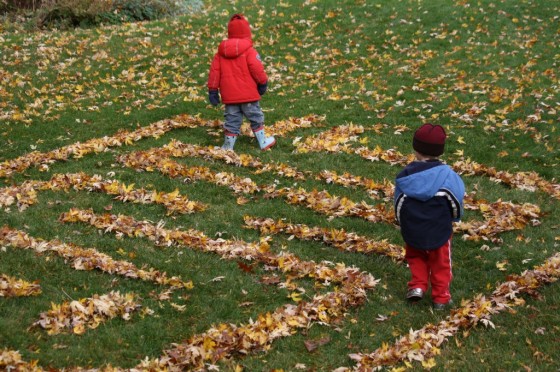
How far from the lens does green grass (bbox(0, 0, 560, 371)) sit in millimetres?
5281

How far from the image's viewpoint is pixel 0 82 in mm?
13883

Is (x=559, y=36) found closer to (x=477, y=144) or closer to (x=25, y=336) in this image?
(x=477, y=144)

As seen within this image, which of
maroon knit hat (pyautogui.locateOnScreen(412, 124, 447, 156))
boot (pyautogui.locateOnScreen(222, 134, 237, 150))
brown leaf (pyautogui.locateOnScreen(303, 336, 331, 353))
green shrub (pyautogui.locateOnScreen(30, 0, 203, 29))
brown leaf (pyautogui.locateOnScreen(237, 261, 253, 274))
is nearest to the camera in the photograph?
brown leaf (pyautogui.locateOnScreen(303, 336, 331, 353))

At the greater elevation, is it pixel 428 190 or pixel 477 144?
pixel 428 190

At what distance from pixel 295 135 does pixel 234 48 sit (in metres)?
2.01

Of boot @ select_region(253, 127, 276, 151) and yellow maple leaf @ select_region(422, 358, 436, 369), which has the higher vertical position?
yellow maple leaf @ select_region(422, 358, 436, 369)

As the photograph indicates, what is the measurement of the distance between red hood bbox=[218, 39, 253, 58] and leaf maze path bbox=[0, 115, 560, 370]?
153cm

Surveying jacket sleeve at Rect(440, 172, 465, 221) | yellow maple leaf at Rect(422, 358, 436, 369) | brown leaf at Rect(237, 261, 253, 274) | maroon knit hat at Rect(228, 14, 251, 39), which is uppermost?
maroon knit hat at Rect(228, 14, 251, 39)

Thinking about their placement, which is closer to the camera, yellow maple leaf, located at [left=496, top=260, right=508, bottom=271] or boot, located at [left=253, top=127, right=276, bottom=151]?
yellow maple leaf, located at [left=496, top=260, right=508, bottom=271]

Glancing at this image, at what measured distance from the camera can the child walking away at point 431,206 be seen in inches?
221

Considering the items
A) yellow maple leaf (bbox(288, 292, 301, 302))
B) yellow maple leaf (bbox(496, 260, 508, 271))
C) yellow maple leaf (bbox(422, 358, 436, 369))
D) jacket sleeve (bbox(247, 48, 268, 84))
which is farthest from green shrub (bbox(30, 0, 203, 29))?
yellow maple leaf (bbox(422, 358, 436, 369))

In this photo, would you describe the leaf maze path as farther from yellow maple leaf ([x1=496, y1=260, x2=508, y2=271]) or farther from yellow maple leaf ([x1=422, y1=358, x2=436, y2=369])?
yellow maple leaf ([x1=496, y1=260, x2=508, y2=271])

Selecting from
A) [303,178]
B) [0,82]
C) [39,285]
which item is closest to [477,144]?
[303,178]

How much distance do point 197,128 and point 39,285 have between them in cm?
594
